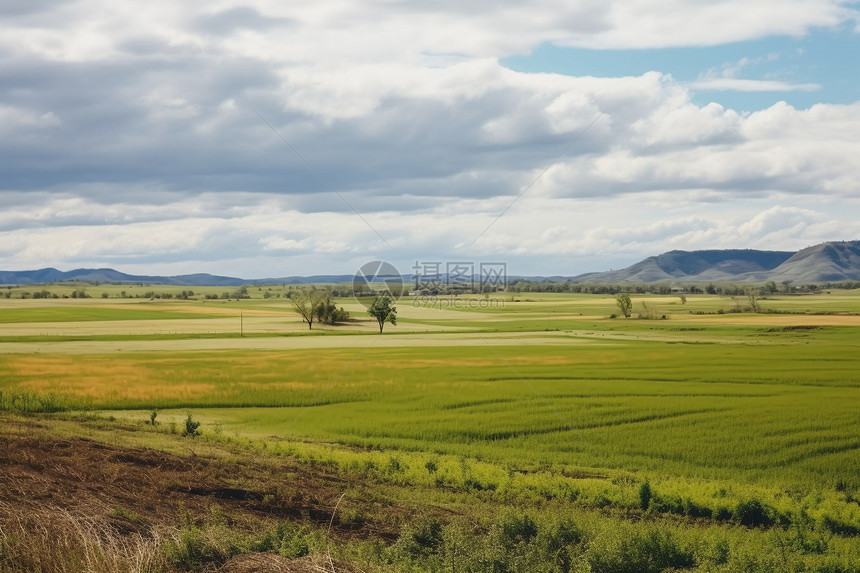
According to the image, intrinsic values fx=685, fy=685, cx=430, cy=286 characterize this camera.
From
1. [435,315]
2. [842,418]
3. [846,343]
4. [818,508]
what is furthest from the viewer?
[435,315]

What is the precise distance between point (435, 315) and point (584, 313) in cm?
2920

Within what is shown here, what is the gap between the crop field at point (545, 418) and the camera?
17750mm

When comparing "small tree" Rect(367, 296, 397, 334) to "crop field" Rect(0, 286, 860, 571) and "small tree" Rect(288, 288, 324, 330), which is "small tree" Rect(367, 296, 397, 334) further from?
"crop field" Rect(0, 286, 860, 571)

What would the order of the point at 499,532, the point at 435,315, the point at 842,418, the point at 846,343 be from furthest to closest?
the point at 435,315 < the point at 846,343 < the point at 842,418 < the point at 499,532

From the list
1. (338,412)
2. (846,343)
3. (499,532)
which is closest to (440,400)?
(338,412)

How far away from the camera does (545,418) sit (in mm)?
31266

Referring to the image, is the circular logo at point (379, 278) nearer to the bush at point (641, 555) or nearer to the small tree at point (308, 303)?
the small tree at point (308, 303)

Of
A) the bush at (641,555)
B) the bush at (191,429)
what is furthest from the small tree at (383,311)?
the bush at (641,555)

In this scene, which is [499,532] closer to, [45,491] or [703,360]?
[45,491]

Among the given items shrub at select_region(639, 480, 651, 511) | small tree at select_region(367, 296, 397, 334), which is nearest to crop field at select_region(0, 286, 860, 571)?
shrub at select_region(639, 480, 651, 511)

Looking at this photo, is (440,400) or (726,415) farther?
(440,400)

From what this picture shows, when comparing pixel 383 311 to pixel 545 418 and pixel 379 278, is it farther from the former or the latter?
pixel 545 418

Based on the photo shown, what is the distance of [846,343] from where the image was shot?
224 feet

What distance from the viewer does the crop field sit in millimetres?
17750
